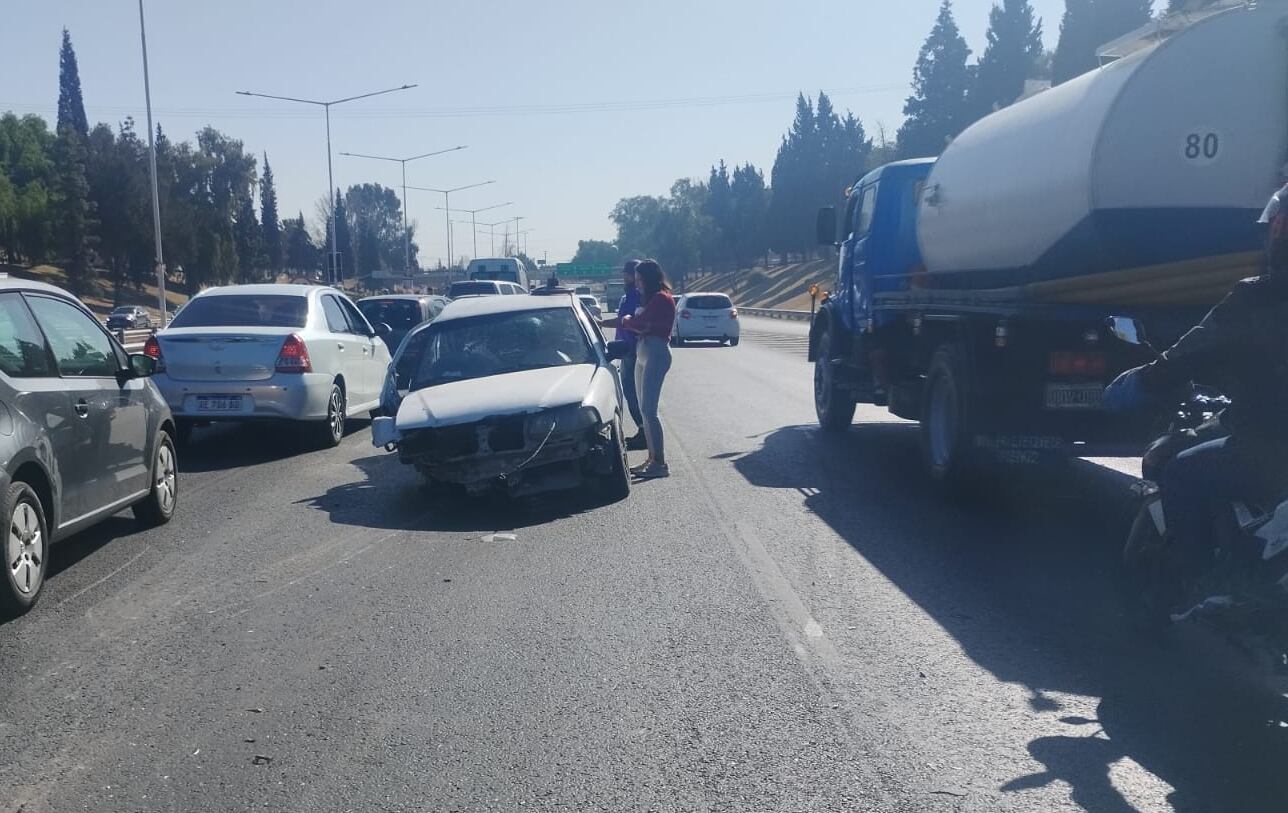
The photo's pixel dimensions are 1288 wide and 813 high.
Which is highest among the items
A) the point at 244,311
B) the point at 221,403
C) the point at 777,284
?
the point at 244,311

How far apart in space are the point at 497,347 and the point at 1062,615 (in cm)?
592

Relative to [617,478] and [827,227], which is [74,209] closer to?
[827,227]

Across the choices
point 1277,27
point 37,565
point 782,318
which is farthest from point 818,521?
point 782,318

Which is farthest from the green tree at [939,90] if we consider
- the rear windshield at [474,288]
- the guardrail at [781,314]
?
the rear windshield at [474,288]

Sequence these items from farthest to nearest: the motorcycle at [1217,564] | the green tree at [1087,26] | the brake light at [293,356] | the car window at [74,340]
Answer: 1. the green tree at [1087,26]
2. the brake light at [293,356]
3. the car window at [74,340]
4. the motorcycle at [1217,564]

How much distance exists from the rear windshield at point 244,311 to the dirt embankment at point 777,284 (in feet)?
206

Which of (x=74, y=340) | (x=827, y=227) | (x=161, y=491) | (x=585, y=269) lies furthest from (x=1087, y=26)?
(x=585, y=269)

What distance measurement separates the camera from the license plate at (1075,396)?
30.1 ft

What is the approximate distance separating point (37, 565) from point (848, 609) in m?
4.31

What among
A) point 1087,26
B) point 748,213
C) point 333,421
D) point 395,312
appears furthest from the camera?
point 748,213

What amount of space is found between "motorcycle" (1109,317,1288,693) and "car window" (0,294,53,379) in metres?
5.61

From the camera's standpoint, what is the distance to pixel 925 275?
11555 mm

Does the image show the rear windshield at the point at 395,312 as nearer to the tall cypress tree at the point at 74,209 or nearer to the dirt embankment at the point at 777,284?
the tall cypress tree at the point at 74,209

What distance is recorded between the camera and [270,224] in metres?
119
